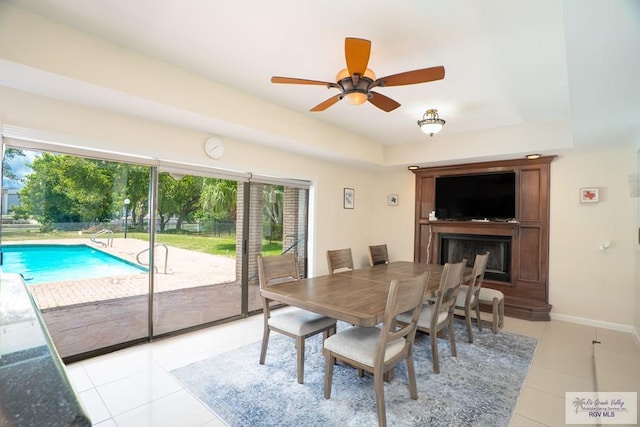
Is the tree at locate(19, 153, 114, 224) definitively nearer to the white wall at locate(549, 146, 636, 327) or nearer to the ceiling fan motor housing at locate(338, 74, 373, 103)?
the ceiling fan motor housing at locate(338, 74, 373, 103)

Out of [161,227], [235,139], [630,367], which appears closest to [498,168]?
[630,367]

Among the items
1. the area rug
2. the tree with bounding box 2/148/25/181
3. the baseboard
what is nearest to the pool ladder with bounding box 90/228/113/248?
the tree with bounding box 2/148/25/181

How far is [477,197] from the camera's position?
466 cm

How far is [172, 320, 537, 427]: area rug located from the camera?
2.01 meters

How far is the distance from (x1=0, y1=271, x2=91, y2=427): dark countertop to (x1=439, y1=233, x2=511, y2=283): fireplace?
199 inches

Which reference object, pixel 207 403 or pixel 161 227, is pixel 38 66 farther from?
pixel 207 403

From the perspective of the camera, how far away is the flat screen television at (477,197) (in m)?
4.42

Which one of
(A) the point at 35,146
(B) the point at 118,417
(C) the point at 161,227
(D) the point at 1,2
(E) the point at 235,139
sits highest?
(D) the point at 1,2

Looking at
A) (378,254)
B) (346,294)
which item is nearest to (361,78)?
(346,294)

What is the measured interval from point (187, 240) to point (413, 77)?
2.93 meters

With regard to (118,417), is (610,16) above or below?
above

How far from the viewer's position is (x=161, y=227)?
10.8 ft

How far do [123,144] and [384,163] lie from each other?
369 cm

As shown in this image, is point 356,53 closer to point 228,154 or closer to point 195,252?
point 228,154
